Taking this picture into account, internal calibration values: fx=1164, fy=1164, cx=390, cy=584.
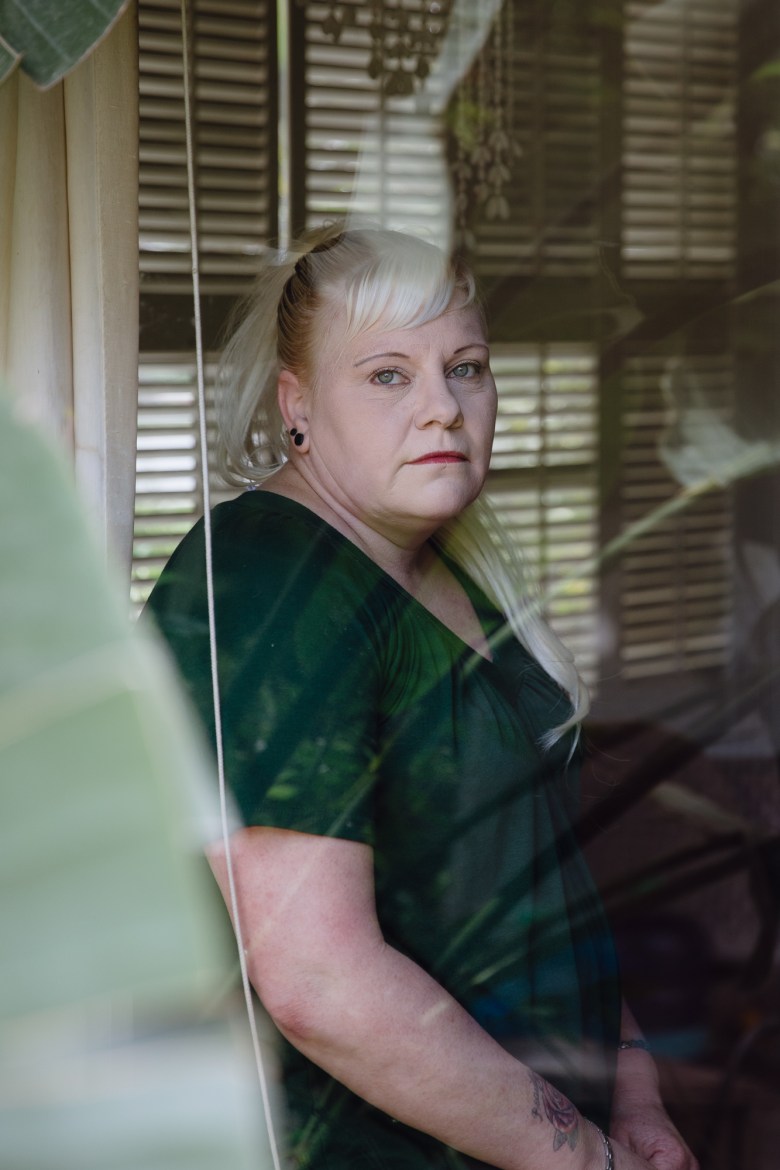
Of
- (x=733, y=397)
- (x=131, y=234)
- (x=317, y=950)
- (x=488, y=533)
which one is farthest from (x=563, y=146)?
(x=317, y=950)

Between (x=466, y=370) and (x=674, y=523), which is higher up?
(x=466, y=370)

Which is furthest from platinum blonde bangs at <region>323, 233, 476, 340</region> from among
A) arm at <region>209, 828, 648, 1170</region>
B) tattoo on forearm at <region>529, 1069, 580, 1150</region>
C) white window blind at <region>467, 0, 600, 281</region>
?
white window blind at <region>467, 0, 600, 281</region>

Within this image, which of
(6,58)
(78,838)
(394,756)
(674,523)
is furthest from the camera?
(674,523)

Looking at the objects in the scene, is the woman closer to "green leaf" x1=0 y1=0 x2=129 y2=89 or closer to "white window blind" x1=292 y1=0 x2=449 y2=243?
"green leaf" x1=0 y1=0 x2=129 y2=89

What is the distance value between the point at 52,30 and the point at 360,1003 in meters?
0.82

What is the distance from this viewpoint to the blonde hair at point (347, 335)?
129 cm

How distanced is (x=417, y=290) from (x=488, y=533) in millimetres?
380

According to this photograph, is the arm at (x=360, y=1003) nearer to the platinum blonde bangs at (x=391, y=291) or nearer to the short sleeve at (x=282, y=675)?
the short sleeve at (x=282, y=675)

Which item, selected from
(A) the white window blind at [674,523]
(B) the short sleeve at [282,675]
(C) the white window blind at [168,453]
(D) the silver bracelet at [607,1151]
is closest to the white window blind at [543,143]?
(A) the white window blind at [674,523]

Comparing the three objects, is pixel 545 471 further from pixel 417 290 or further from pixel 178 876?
pixel 178 876

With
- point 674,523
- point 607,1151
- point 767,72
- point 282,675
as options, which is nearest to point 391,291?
point 282,675

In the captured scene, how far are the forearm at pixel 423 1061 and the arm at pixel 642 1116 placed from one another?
26cm

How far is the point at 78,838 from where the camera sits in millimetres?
300

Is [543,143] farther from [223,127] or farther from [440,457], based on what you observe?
[440,457]
